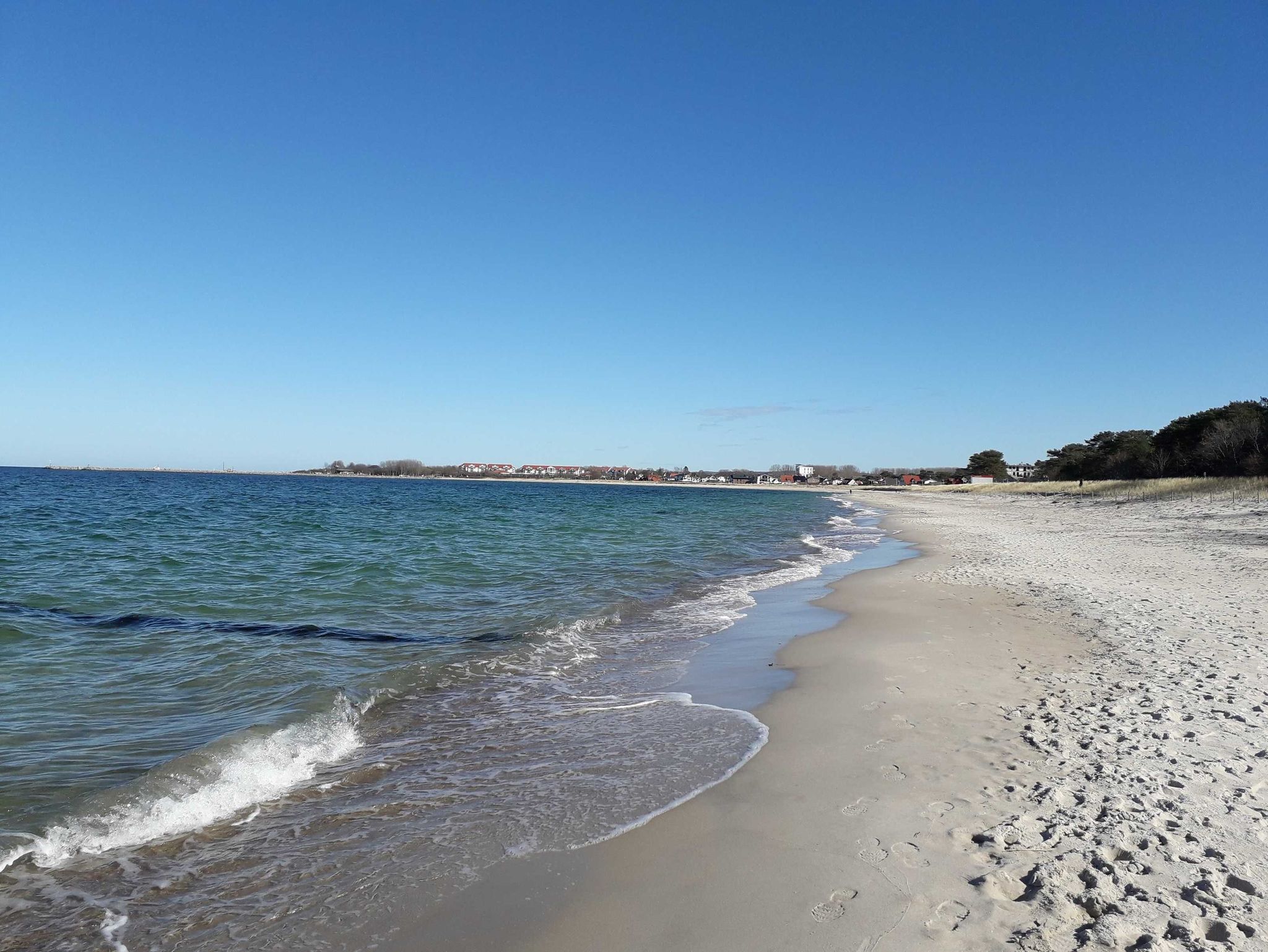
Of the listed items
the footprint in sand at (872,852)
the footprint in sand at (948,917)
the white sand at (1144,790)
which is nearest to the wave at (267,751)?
the footprint in sand at (872,852)

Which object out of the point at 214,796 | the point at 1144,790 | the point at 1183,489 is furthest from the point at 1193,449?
the point at 214,796

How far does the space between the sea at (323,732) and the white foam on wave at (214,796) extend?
2 cm

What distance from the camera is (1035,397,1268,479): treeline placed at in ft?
137

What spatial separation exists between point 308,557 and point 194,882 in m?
15.2

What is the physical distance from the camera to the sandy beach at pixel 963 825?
293 cm

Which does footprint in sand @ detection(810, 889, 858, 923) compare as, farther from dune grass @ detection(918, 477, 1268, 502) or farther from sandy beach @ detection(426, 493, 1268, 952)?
dune grass @ detection(918, 477, 1268, 502)

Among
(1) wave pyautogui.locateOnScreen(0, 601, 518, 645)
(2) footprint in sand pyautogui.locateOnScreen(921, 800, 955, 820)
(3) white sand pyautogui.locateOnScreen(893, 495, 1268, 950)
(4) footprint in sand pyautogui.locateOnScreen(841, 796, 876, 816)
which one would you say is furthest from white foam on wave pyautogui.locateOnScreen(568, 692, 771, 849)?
(1) wave pyautogui.locateOnScreen(0, 601, 518, 645)

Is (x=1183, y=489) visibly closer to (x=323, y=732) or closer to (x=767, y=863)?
(x=767, y=863)

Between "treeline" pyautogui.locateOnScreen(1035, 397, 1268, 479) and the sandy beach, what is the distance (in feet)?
141

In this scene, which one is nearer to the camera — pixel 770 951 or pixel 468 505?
pixel 770 951

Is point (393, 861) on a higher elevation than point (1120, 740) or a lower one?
lower

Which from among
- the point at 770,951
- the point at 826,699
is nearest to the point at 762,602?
the point at 826,699

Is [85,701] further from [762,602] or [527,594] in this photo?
[762,602]

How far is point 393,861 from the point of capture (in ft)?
12.3
